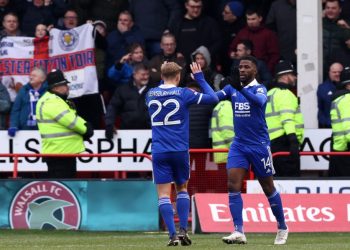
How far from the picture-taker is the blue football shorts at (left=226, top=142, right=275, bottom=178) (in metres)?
15.2

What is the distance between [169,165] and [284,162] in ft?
15.6

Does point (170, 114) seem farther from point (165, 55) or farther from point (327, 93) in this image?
point (165, 55)

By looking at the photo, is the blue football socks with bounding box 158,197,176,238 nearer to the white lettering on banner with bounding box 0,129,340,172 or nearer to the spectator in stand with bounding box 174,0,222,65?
the white lettering on banner with bounding box 0,129,340,172

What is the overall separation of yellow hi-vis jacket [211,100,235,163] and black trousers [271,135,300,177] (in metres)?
0.77

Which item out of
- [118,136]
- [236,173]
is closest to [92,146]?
[118,136]

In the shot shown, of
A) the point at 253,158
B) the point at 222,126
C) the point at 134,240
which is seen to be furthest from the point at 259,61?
the point at 253,158

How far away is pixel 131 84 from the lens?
21.4 m

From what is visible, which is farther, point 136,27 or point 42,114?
point 136,27

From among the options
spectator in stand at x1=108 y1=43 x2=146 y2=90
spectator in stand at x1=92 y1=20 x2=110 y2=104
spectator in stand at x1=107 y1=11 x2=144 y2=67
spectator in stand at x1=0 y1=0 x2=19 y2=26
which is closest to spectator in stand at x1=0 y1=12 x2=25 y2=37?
spectator in stand at x1=0 y1=0 x2=19 y2=26

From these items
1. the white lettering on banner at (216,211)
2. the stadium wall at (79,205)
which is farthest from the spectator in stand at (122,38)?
the white lettering on banner at (216,211)

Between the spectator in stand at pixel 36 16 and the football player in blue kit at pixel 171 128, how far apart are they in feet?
28.7

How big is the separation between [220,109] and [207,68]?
100cm

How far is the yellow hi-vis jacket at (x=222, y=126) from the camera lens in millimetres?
20141

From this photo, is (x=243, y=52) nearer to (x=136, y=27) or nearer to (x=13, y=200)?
(x=136, y=27)
